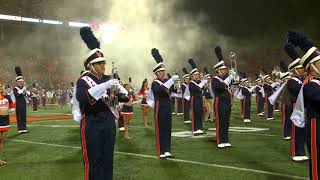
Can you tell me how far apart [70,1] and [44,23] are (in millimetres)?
5949

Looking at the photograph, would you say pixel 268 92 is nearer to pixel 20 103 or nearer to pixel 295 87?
pixel 20 103

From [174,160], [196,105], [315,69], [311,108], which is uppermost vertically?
[315,69]

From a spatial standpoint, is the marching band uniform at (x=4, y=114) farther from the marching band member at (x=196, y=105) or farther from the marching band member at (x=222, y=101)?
the marching band member at (x=196, y=105)

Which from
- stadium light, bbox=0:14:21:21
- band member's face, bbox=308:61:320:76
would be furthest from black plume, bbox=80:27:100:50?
stadium light, bbox=0:14:21:21

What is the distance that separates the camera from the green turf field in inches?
294

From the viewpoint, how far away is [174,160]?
29.0ft

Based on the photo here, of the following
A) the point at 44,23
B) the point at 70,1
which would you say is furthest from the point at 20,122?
the point at 70,1

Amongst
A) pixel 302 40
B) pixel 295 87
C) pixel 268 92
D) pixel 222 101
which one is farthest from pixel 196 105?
pixel 302 40

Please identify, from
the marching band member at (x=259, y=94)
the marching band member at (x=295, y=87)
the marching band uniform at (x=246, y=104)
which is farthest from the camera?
the marching band member at (x=259, y=94)

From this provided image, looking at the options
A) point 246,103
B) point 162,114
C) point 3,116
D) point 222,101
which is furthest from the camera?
point 246,103

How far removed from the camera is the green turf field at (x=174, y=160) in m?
7.46

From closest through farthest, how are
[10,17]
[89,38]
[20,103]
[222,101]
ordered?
1. [89,38]
2. [222,101]
3. [20,103]
4. [10,17]

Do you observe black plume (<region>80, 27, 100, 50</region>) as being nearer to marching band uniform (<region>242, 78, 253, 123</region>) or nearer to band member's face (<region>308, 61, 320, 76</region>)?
band member's face (<region>308, 61, 320, 76</region>)

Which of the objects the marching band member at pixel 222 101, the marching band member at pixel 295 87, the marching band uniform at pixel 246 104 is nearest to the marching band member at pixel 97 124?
the marching band member at pixel 295 87
